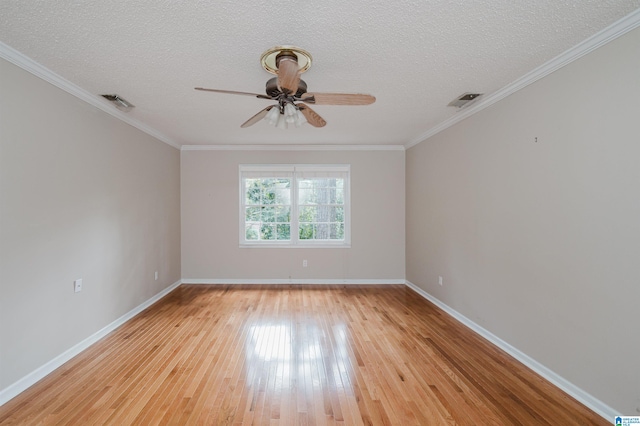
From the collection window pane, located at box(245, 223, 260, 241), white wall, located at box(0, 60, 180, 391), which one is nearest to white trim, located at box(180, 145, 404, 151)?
white wall, located at box(0, 60, 180, 391)

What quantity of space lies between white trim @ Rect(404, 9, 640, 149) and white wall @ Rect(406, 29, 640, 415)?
4cm

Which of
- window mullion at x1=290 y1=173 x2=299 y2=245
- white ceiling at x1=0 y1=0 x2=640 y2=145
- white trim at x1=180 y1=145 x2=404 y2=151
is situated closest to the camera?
white ceiling at x1=0 y1=0 x2=640 y2=145

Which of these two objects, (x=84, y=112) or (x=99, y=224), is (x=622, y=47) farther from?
(x=99, y=224)

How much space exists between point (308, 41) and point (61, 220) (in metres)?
2.60

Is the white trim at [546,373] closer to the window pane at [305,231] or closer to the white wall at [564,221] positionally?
the white wall at [564,221]

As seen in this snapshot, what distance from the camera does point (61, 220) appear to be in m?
2.52

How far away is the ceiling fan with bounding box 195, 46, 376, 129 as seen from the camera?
1778 mm

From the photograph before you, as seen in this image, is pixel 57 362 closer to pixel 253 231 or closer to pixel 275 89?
pixel 275 89

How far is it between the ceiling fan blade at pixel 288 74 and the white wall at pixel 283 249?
334 centimetres

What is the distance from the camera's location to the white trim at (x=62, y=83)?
6.61ft

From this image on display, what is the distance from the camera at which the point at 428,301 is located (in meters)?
4.20

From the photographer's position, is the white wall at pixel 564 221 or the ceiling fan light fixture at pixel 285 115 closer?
the white wall at pixel 564 221

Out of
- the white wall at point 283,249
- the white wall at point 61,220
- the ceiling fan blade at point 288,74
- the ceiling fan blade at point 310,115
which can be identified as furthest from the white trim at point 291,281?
the ceiling fan blade at point 288,74

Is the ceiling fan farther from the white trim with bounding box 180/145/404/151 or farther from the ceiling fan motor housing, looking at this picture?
the white trim with bounding box 180/145/404/151
